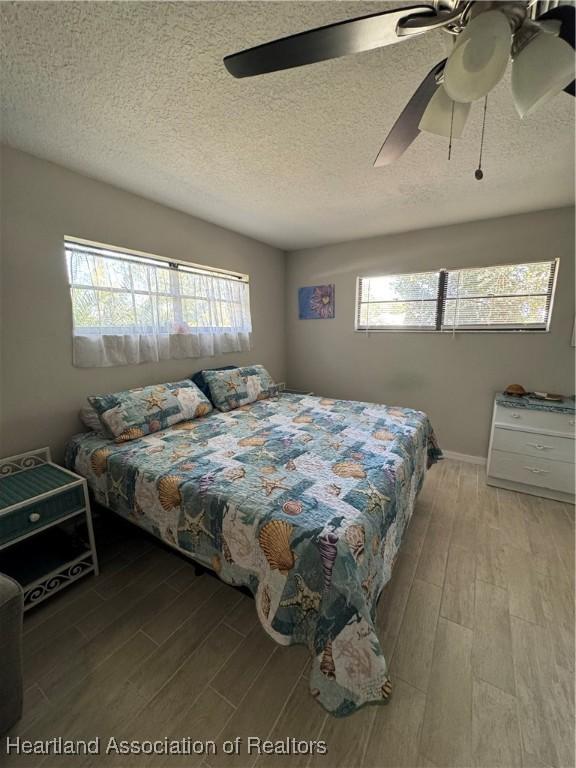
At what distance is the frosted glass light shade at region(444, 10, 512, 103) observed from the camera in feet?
2.35

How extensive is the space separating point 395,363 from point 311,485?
7.68 feet

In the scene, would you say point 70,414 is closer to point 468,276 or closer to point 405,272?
point 405,272

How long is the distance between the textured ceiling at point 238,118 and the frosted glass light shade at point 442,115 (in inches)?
6.2

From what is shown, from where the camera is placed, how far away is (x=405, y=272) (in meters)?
3.10

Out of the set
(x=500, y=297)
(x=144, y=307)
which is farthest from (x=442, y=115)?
(x=500, y=297)

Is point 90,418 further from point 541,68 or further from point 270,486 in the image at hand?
point 541,68

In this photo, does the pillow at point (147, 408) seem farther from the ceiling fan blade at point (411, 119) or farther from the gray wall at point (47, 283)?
the ceiling fan blade at point (411, 119)

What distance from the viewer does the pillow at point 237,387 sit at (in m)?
2.56

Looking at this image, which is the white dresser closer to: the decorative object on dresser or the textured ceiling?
the textured ceiling

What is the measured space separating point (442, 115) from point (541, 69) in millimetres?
298

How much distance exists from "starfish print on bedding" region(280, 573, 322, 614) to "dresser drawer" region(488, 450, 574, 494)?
7.40 feet

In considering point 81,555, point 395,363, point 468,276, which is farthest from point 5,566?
point 468,276

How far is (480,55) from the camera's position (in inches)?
29.1

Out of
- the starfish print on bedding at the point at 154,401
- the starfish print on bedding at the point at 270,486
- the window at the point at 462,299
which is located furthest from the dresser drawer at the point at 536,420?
the starfish print on bedding at the point at 154,401
